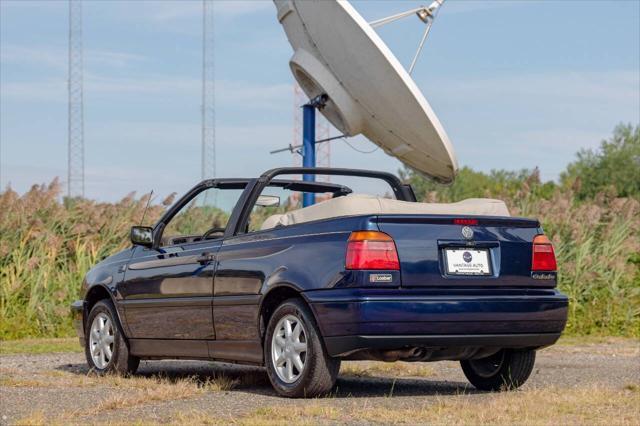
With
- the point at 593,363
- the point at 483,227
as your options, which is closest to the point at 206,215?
the point at 593,363

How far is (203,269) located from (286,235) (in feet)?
3.56

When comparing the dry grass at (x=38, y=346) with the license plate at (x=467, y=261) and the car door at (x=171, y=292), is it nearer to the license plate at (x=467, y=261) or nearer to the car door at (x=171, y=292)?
the car door at (x=171, y=292)

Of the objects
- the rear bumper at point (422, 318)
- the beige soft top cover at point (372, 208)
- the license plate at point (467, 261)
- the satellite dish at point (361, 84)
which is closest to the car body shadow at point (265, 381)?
the rear bumper at point (422, 318)

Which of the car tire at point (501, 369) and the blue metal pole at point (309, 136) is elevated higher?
the blue metal pole at point (309, 136)

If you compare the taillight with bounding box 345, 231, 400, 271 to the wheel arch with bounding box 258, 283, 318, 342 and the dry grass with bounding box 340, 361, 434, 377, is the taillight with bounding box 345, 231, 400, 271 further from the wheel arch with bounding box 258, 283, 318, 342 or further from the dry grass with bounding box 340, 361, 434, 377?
the dry grass with bounding box 340, 361, 434, 377

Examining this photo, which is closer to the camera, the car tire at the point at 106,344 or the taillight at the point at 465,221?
the taillight at the point at 465,221

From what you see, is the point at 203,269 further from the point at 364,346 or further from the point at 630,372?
the point at 630,372

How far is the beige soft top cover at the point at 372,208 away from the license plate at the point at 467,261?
15.9 inches

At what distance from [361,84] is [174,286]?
746 cm

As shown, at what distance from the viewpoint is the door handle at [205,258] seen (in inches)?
345

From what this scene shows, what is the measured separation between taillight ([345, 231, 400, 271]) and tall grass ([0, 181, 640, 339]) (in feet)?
29.3

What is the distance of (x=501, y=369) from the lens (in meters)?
8.67

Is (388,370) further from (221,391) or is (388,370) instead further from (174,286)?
(221,391)

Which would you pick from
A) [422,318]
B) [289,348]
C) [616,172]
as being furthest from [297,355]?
[616,172]
